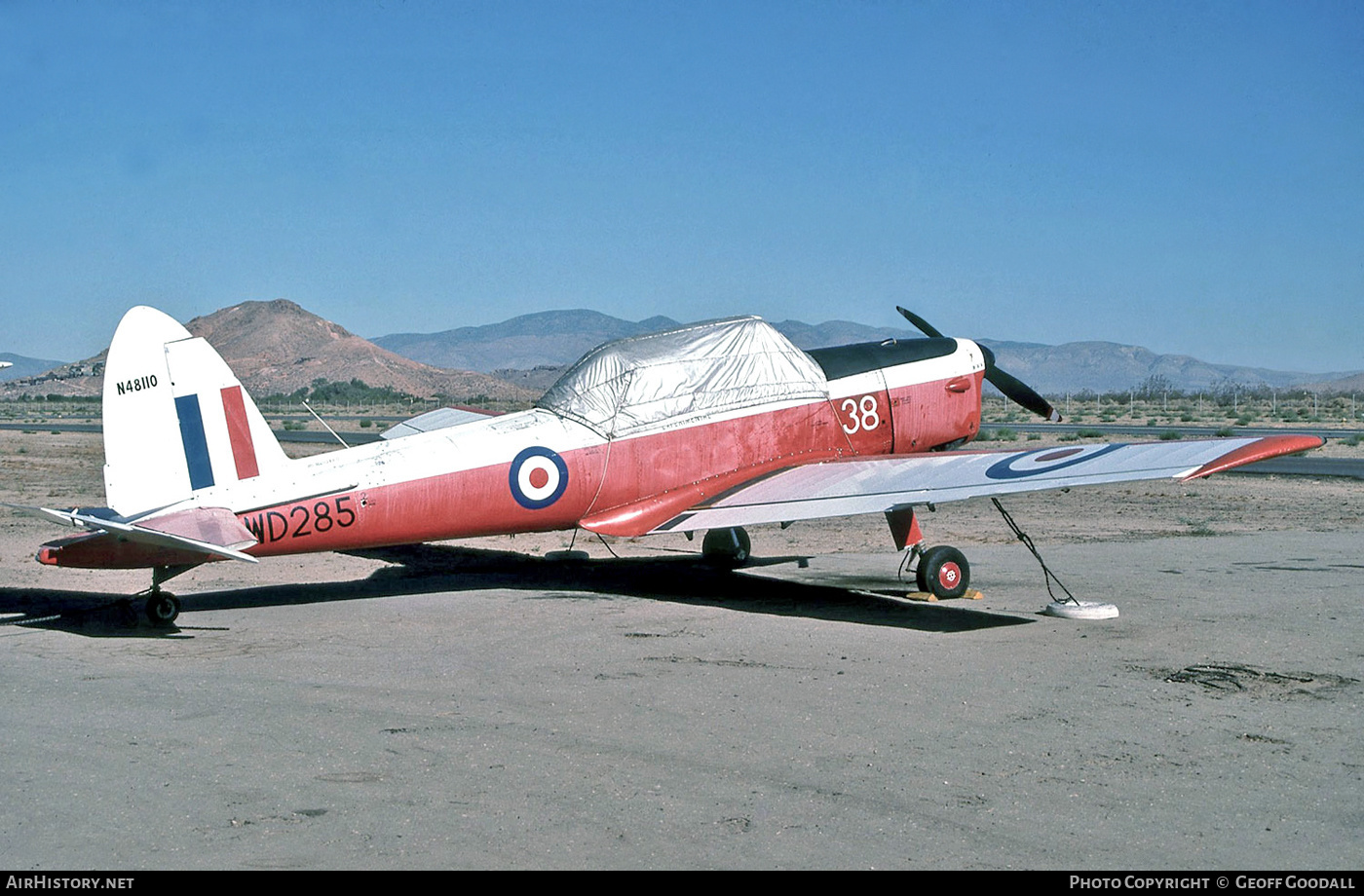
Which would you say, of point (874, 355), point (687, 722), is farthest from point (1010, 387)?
point (687, 722)

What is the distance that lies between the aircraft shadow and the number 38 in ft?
6.13

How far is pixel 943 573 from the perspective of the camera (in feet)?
37.6

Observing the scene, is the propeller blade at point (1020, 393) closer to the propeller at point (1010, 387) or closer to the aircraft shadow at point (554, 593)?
the propeller at point (1010, 387)

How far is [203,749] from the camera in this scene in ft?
20.8

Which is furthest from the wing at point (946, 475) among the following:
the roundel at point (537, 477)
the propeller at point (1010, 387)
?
the propeller at point (1010, 387)

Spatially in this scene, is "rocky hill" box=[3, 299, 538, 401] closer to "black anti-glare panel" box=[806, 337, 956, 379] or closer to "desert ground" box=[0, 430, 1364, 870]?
"black anti-glare panel" box=[806, 337, 956, 379]

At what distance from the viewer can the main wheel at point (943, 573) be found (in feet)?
37.4

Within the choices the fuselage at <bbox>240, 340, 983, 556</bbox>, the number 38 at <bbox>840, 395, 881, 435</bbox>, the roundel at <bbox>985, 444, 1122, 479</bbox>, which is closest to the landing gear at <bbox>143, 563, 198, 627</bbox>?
the fuselage at <bbox>240, 340, 983, 556</bbox>

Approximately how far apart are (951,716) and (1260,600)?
18.1ft

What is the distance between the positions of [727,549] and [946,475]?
406 centimetres

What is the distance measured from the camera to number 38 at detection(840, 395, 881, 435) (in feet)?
42.8

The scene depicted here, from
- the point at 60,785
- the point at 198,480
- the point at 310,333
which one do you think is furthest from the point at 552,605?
the point at 310,333

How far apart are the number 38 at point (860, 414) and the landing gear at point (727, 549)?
2.13m
